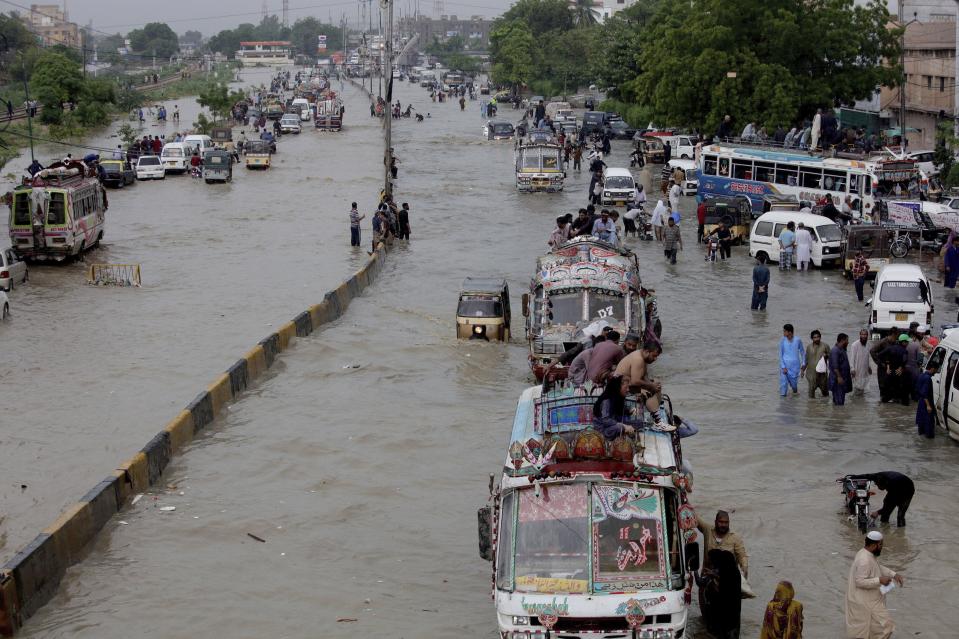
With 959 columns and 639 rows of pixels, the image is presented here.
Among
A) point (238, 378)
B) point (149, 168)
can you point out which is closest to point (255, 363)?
point (238, 378)

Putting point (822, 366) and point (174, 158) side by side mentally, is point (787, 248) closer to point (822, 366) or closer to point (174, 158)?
point (822, 366)

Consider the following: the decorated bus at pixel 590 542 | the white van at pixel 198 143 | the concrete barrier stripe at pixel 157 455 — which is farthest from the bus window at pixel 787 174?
the decorated bus at pixel 590 542

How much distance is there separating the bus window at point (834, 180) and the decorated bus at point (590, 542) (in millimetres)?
28899

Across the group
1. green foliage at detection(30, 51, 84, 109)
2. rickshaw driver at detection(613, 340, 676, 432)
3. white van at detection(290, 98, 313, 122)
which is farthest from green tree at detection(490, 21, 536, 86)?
rickshaw driver at detection(613, 340, 676, 432)

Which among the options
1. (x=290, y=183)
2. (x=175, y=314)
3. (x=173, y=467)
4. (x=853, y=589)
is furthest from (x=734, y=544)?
(x=290, y=183)

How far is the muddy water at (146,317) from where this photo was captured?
18234mm

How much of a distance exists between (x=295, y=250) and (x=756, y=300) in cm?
1569

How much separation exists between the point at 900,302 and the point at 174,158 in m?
41.5

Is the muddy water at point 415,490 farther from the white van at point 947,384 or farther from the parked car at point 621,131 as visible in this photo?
the parked car at point 621,131

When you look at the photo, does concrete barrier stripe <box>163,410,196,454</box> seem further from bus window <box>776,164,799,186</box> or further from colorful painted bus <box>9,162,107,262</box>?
bus window <box>776,164,799,186</box>

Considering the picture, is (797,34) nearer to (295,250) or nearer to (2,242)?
(295,250)

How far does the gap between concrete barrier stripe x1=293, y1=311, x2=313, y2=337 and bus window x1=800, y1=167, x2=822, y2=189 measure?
62.8 feet

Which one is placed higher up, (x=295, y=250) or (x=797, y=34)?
(x=797, y=34)

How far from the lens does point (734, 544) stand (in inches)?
427
